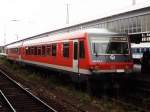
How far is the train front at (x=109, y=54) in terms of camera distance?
14.7 m

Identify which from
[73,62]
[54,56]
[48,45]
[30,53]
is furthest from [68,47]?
[30,53]

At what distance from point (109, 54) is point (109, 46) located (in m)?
0.36

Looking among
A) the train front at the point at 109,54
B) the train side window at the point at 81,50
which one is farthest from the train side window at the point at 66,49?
the train front at the point at 109,54

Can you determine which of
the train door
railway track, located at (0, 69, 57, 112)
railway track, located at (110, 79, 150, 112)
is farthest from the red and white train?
railway track, located at (0, 69, 57, 112)

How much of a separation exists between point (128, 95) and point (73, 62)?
111 inches

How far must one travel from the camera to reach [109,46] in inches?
603

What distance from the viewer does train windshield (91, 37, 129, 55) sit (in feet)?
49.3

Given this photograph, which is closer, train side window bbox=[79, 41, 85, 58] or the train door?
train side window bbox=[79, 41, 85, 58]

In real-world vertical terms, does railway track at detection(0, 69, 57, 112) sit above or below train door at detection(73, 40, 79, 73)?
below

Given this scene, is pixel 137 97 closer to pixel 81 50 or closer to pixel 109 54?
pixel 109 54

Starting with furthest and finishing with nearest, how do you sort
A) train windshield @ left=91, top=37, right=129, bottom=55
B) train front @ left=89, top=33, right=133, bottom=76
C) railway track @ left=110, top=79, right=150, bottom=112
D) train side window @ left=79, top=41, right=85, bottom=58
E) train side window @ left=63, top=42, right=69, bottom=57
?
train side window @ left=63, top=42, right=69, bottom=57
train side window @ left=79, top=41, right=85, bottom=58
train windshield @ left=91, top=37, right=129, bottom=55
train front @ left=89, top=33, right=133, bottom=76
railway track @ left=110, top=79, right=150, bottom=112

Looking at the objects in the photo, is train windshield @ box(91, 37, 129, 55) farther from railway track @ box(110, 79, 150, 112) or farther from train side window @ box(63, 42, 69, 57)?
train side window @ box(63, 42, 69, 57)

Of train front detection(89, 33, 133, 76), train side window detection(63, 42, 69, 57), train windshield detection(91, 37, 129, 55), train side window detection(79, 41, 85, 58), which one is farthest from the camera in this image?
train side window detection(63, 42, 69, 57)

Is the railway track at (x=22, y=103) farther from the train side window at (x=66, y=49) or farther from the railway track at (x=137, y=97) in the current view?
the railway track at (x=137, y=97)
